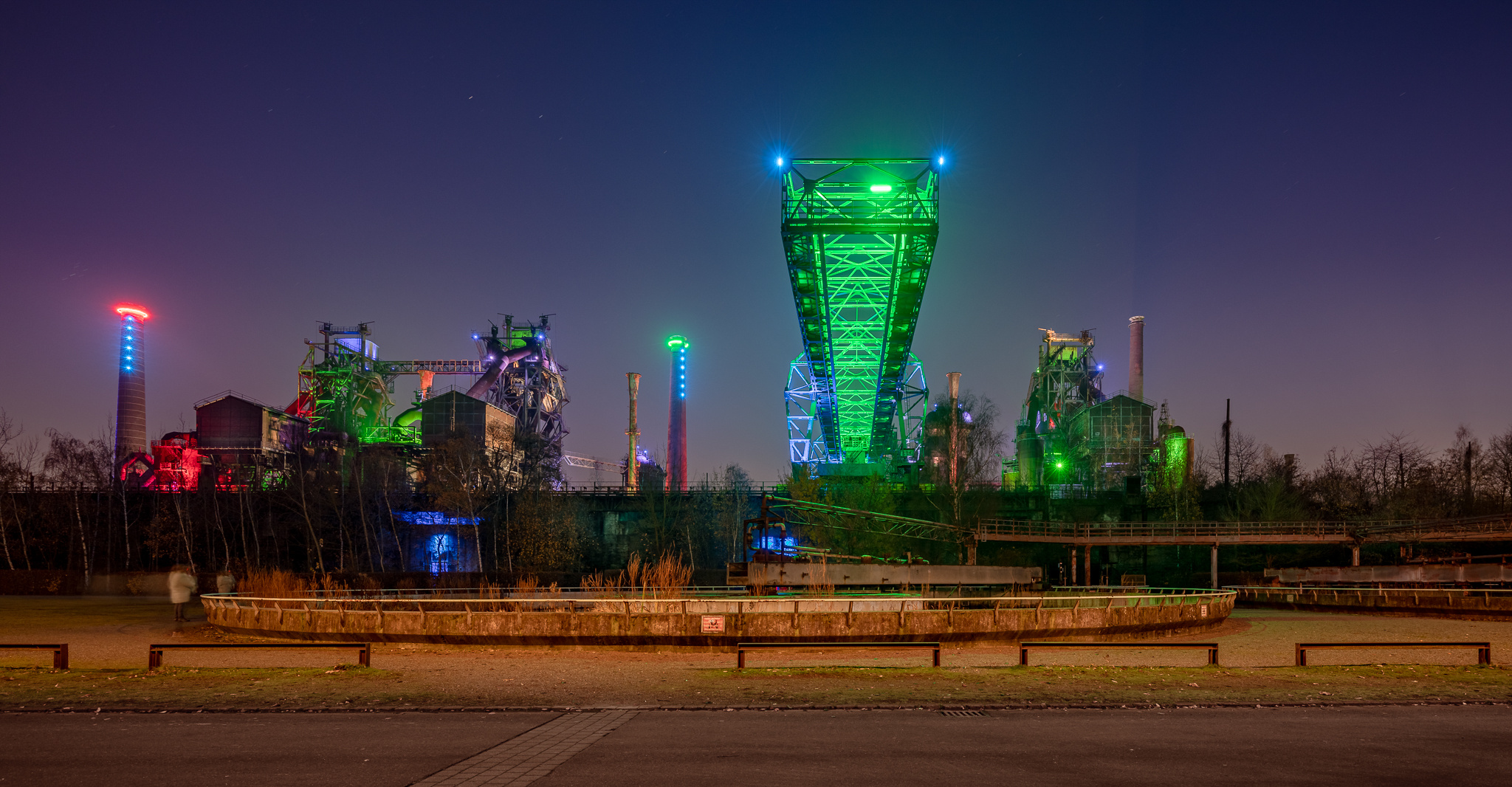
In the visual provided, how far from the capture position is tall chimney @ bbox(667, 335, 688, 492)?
374ft

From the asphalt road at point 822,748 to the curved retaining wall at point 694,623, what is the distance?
885 centimetres

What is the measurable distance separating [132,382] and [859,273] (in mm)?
99748

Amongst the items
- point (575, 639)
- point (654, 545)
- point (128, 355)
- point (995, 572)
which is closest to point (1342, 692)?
point (575, 639)

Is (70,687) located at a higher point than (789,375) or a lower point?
lower

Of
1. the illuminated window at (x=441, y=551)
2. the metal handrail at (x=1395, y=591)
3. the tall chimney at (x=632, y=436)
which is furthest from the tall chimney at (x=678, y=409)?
the metal handrail at (x=1395, y=591)

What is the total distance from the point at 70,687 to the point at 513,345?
9085 cm

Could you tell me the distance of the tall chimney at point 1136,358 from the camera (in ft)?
333

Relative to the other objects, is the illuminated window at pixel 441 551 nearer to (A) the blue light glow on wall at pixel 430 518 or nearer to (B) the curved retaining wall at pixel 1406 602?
(A) the blue light glow on wall at pixel 430 518

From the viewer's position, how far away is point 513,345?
102 metres

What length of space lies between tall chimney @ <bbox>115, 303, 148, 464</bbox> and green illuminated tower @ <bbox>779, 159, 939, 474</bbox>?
82413 millimetres

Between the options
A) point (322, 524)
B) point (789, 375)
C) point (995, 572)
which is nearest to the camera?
point (995, 572)

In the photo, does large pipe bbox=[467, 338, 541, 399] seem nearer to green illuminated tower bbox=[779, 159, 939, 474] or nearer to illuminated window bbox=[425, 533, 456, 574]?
illuminated window bbox=[425, 533, 456, 574]

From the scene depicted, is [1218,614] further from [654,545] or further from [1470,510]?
[1470,510]

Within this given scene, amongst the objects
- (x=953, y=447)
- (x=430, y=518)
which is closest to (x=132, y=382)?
(x=430, y=518)
